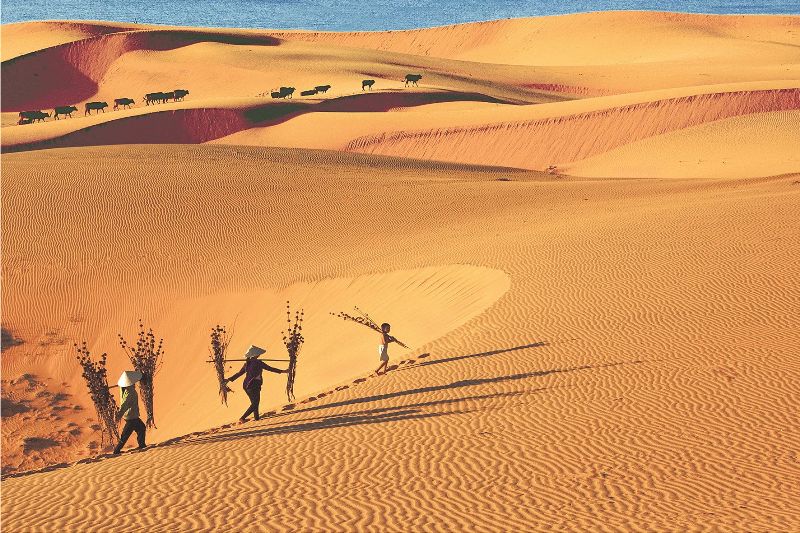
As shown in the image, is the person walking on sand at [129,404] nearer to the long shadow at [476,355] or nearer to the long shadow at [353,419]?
the long shadow at [353,419]

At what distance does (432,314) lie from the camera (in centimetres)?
1912

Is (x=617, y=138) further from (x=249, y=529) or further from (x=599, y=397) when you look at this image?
(x=249, y=529)

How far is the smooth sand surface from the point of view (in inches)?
394

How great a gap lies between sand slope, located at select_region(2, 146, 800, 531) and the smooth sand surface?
0.06 meters

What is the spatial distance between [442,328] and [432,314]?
1.15 metres

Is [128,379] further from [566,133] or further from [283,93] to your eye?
[283,93]

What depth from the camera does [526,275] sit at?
19906 millimetres

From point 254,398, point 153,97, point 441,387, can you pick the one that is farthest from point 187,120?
point 441,387

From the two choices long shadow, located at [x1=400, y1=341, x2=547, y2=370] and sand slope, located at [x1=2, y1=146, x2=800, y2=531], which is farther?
long shadow, located at [x1=400, y1=341, x2=547, y2=370]

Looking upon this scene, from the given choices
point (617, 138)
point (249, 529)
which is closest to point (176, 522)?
point (249, 529)

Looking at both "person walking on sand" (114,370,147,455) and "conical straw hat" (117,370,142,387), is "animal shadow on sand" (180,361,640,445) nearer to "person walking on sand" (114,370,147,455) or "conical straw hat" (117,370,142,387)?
"person walking on sand" (114,370,147,455)

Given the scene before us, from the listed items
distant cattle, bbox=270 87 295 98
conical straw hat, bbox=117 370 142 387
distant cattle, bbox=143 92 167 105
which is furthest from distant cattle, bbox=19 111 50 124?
conical straw hat, bbox=117 370 142 387

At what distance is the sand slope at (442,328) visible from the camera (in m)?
9.81

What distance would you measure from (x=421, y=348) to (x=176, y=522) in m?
7.82
